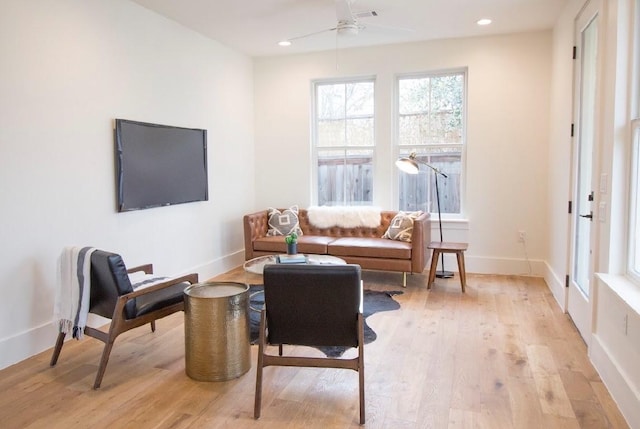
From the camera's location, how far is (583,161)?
369cm

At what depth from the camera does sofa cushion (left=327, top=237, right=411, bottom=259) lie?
185 inches

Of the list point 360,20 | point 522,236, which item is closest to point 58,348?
point 360,20

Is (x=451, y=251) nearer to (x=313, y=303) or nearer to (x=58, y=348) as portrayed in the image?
(x=313, y=303)

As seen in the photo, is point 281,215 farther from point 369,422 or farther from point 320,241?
point 369,422

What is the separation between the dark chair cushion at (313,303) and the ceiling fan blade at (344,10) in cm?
258

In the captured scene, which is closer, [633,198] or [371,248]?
[633,198]

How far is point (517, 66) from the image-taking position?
16.7 feet

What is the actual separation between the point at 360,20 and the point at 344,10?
62cm

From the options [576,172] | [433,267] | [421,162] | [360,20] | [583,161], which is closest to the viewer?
[583,161]

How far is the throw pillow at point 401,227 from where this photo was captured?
16.3 feet

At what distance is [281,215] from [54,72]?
2.91 meters

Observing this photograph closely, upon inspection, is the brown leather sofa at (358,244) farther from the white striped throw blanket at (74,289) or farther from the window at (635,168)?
the white striped throw blanket at (74,289)

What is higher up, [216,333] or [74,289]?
[74,289]

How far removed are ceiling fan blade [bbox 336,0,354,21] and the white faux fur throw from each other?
7.24 ft
